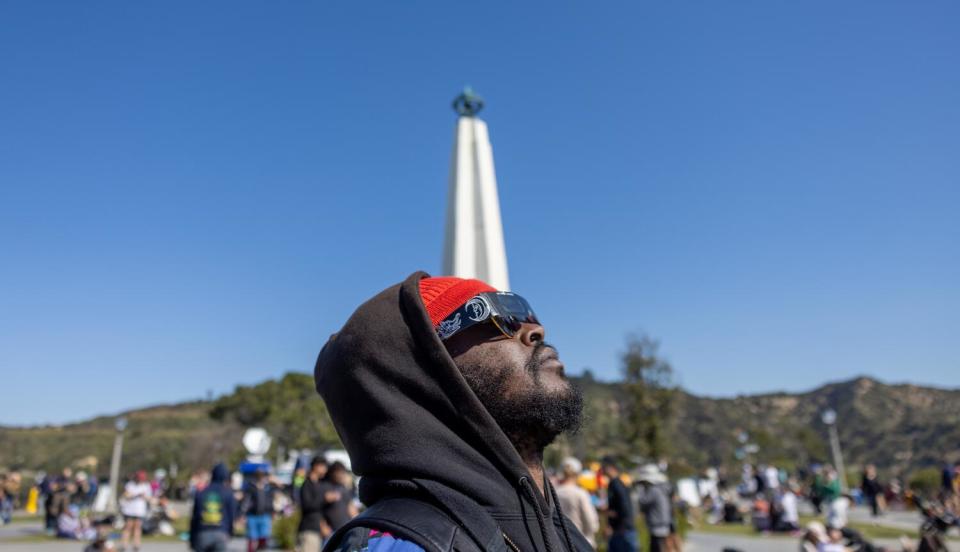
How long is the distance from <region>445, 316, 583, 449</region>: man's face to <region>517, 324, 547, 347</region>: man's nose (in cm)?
3

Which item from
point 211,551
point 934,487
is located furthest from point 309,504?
point 934,487

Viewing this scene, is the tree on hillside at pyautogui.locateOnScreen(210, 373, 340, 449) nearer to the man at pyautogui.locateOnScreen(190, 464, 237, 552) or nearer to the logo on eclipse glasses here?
the man at pyautogui.locateOnScreen(190, 464, 237, 552)

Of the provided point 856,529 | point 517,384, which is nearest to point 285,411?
point 856,529

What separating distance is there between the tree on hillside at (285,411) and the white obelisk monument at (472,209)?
27.9 m

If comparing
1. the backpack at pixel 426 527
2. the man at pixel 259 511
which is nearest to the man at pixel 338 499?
the man at pixel 259 511

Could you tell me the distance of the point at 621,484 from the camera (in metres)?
7.32

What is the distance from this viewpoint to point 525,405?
1442 mm

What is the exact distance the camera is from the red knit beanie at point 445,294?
5.06 feet

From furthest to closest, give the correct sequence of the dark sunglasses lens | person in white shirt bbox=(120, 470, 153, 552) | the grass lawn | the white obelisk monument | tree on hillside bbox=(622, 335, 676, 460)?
tree on hillside bbox=(622, 335, 676, 460) < the grass lawn < person in white shirt bbox=(120, 470, 153, 552) < the white obelisk monument < the dark sunglasses lens

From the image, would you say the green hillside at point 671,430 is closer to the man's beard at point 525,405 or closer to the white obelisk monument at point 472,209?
the white obelisk monument at point 472,209

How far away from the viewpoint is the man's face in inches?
57.0

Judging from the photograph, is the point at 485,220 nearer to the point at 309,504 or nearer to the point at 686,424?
the point at 309,504

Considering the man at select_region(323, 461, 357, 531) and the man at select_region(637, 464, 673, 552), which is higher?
the man at select_region(323, 461, 357, 531)

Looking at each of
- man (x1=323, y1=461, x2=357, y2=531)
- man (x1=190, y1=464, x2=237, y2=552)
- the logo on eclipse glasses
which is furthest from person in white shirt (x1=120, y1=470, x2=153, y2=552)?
the logo on eclipse glasses
